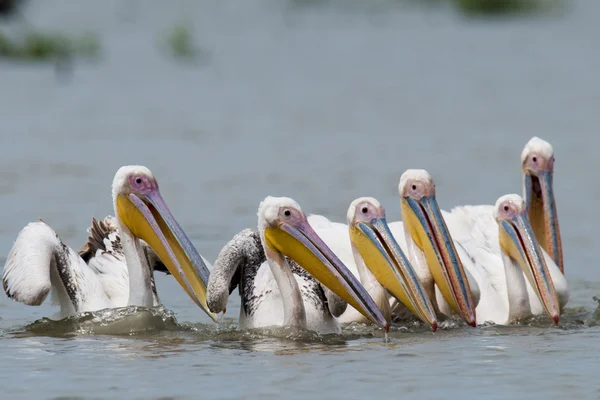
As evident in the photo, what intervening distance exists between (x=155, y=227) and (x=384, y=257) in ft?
4.29

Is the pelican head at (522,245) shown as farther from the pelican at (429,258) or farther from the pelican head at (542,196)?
the pelican head at (542,196)

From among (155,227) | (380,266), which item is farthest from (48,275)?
(380,266)

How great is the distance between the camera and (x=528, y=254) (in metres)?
8.62

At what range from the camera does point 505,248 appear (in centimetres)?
871

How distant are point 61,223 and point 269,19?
19103 millimetres

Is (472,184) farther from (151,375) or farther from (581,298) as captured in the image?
(151,375)

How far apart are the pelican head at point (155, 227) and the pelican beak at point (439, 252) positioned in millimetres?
1403

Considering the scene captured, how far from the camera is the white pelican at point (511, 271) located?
8.46 metres

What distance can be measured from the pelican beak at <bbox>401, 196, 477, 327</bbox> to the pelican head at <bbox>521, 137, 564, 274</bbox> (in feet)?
3.32

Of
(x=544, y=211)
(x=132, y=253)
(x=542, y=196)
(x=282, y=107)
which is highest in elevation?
(x=282, y=107)

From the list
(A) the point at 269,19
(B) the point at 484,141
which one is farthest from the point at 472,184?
(A) the point at 269,19

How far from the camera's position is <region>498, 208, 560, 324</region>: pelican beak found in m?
8.38

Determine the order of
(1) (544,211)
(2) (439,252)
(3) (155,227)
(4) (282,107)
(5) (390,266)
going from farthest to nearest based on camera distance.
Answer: (4) (282,107) < (1) (544,211) < (2) (439,252) < (5) (390,266) < (3) (155,227)

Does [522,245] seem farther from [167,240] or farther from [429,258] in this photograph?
[167,240]
